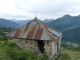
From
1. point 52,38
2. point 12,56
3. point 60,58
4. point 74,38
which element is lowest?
point 74,38

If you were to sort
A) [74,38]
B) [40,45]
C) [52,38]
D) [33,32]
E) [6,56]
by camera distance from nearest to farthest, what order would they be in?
[6,56], [52,38], [33,32], [40,45], [74,38]

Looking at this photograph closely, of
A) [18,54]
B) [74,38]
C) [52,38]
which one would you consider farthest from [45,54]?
[74,38]

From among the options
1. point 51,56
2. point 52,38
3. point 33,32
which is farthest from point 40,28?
point 51,56

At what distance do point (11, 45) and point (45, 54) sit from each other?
2.77 m

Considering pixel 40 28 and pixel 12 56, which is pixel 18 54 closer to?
pixel 12 56

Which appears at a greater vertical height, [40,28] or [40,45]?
[40,28]

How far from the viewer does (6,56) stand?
12.0 m

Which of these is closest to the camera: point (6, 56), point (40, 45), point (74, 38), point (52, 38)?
point (6, 56)

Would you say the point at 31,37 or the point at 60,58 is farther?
the point at 60,58

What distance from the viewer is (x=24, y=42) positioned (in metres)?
14.6

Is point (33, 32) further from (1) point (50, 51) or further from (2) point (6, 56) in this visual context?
(2) point (6, 56)

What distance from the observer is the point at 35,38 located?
45.3ft

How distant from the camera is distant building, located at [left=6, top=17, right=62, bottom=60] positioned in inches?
535

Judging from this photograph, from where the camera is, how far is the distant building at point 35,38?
44.6ft
